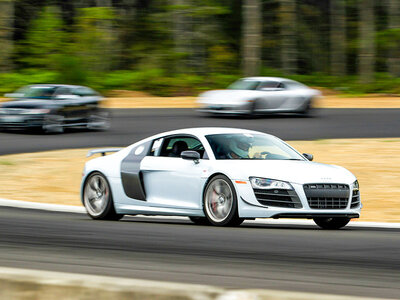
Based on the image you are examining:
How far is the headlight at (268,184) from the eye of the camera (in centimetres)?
962

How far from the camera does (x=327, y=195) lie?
9.84 meters

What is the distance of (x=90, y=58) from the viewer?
1763 inches

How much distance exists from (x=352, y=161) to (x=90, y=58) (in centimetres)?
2843

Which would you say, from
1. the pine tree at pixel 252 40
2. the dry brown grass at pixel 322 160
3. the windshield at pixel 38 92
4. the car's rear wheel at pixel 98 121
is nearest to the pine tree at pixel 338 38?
the pine tree at pixel 252 40

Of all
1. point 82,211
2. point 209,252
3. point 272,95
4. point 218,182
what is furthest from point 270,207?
point 272,95

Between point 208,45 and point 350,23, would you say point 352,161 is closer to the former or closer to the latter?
point 208,45

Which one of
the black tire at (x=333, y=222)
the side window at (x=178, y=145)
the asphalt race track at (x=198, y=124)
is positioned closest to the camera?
the black tire at (x=333, y=222)

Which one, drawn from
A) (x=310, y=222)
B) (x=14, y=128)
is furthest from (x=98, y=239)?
(x=14, y=128)

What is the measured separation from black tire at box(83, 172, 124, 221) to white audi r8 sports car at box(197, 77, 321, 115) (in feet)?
53.1

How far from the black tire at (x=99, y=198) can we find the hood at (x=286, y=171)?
1.89 meters

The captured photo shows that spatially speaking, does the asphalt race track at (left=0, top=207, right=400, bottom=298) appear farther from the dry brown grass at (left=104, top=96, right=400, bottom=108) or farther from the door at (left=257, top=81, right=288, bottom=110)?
the dry brown grass at (left=104, top=96, right=400, bottom=108)

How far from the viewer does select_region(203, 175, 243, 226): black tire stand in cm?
966

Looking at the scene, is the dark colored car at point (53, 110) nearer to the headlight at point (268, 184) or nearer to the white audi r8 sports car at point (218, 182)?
the white audi r8 sports car at point (218, 182)

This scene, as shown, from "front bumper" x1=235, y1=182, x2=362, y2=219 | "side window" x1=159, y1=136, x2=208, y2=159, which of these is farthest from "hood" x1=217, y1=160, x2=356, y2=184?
"side window" x1=159, y1=136, x2=208, y2=159
